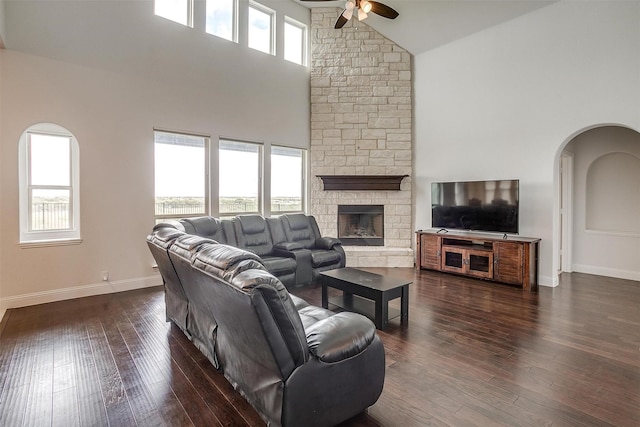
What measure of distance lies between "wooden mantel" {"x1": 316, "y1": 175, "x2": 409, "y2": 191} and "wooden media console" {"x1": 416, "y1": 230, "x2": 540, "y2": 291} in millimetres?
1137

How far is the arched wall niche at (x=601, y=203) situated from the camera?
17.3 feet

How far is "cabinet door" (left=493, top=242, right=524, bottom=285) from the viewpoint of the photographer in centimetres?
483

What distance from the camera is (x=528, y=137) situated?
204 inches

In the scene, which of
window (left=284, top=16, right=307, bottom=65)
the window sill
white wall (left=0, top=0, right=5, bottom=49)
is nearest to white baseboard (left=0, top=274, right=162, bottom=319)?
the window sill

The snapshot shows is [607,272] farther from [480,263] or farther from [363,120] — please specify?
[363,120]

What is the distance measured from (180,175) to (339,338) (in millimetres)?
4402

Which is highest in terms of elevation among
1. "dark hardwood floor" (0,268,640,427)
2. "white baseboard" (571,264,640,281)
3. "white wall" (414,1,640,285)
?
"white wall" (414,1,640,285)

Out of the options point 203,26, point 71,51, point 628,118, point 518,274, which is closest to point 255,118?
point 203,26

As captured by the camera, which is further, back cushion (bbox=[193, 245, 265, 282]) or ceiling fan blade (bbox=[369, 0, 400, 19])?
ceiling fan blade (bbox=[369, 0, 400, 19])

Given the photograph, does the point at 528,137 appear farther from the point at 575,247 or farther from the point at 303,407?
the point at 303,407

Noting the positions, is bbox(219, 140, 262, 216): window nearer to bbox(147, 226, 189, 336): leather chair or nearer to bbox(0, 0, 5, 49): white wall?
bbox(147, 226, 189, 336): leather chair

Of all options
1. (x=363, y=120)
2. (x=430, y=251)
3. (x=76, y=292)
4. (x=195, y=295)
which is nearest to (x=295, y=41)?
(x=363, y=120)

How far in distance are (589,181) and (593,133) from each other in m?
0.83

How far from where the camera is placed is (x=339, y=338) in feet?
6.10
